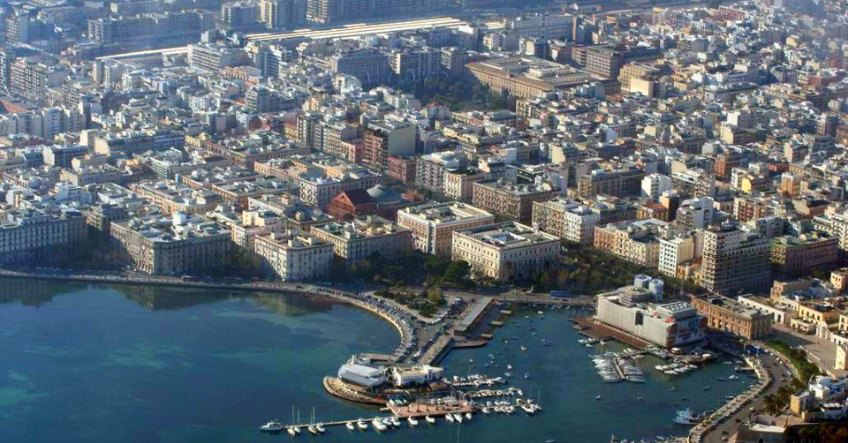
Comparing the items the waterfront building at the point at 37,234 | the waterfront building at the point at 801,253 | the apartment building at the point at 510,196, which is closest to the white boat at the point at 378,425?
the waterfront building at the point at 37,234

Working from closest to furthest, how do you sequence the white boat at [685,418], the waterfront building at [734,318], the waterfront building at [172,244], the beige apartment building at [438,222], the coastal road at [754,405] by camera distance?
the coastal road at [754,405] < the white boat at [685,418] < the waterfront building at [734,318] < the waterfront building at [172,244] < the beige apartment building at [438,222]

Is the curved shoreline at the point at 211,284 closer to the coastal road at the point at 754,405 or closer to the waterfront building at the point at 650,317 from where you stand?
the waterfront building at the point at 650,317

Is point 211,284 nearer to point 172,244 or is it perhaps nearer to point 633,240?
point 172,244

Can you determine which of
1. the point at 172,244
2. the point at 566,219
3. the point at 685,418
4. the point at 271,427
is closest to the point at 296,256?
the point at 172,244

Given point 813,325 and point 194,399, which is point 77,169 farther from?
point 813,325

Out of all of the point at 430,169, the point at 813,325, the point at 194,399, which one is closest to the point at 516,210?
the point at 430,169

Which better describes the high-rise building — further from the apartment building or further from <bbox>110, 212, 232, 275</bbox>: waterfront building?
<bbox>110, 212, 232, 275</bbox>: waterfront building
